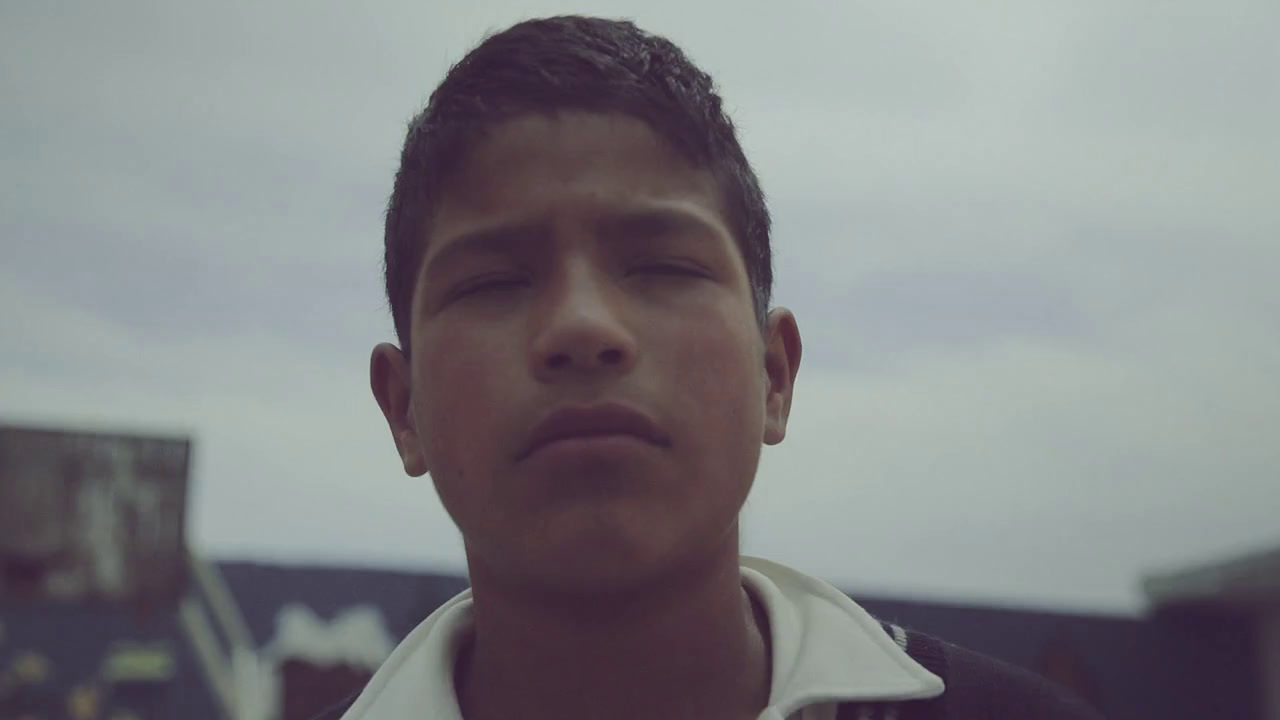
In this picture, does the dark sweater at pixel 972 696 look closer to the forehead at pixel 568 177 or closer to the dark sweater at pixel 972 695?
the dark sweater at pixel 972 695

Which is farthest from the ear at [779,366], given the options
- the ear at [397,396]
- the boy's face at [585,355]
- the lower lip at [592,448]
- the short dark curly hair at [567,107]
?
the ear at [397,396]

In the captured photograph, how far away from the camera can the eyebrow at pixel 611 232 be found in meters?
1.39

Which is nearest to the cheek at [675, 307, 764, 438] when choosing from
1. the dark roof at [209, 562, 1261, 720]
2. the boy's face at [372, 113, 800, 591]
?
the boy's face at [372, 113, 800, 591]

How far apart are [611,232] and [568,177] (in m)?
0.09

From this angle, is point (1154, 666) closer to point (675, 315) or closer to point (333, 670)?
point (333, 670)

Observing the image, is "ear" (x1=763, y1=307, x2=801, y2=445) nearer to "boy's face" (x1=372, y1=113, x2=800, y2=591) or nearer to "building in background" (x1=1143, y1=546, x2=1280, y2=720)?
"boy's face" (x1=372, y1=113, x2=800, y2=591)

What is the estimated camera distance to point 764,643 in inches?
62.1

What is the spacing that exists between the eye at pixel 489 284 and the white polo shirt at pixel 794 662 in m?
0.51

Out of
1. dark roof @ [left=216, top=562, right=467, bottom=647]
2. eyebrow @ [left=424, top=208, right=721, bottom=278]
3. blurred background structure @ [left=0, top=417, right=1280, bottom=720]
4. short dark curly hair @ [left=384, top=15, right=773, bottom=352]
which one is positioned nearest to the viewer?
eyebrow @ [left=424, top=208, right=721, bottom=278]

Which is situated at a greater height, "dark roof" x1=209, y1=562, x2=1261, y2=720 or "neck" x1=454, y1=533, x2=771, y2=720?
"neck" x1=454, y1=533, x2=771, y2=720

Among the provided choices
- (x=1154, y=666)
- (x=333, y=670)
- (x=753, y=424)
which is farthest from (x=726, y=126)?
(x=1154, y=666)

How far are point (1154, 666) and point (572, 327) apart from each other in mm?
8980

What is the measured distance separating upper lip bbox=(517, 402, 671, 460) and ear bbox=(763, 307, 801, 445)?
37 cm

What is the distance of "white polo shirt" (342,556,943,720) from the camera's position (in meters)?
1.43
